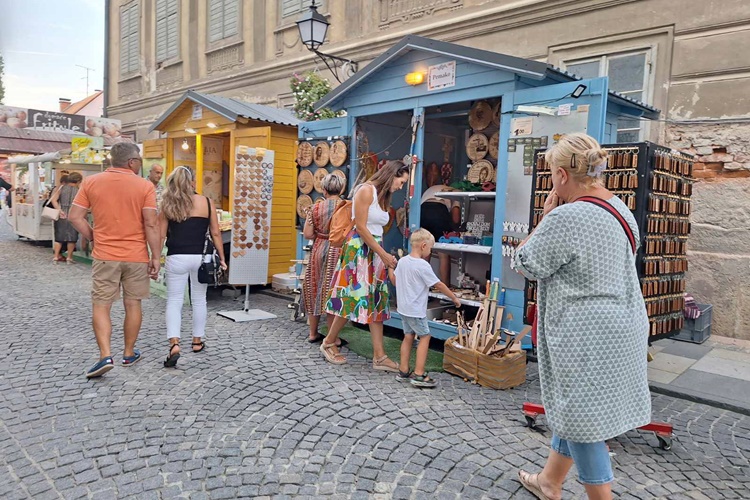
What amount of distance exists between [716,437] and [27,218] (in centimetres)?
1543

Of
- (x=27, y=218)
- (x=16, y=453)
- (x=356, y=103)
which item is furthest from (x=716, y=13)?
(x=27, y=218)

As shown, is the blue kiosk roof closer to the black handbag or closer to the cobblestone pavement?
the black handbag

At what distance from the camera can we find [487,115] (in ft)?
19.3

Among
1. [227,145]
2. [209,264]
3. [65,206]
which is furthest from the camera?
[65,206]

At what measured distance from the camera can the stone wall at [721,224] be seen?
6.26 meters

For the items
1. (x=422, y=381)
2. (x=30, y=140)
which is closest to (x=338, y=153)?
(x=422, y=381)

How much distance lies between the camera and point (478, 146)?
6.00 metres

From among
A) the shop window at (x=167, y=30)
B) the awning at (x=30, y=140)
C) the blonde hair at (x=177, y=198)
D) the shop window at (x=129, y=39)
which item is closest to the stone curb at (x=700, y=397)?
the blonde hair at (x=177, y=198)

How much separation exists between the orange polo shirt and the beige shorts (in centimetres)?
6

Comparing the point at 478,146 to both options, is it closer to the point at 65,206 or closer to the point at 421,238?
the point at 421,238

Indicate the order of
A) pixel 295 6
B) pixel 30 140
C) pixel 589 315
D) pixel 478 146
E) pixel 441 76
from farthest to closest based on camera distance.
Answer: pixel 30 140 → pixel 295 6 → pixel 478 146 → pixel 441 76 → pixel 589 315

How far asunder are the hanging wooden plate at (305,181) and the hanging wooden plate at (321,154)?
290 millimetres

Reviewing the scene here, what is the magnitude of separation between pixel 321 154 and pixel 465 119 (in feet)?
6.31

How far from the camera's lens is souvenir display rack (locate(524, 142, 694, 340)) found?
396 cm
